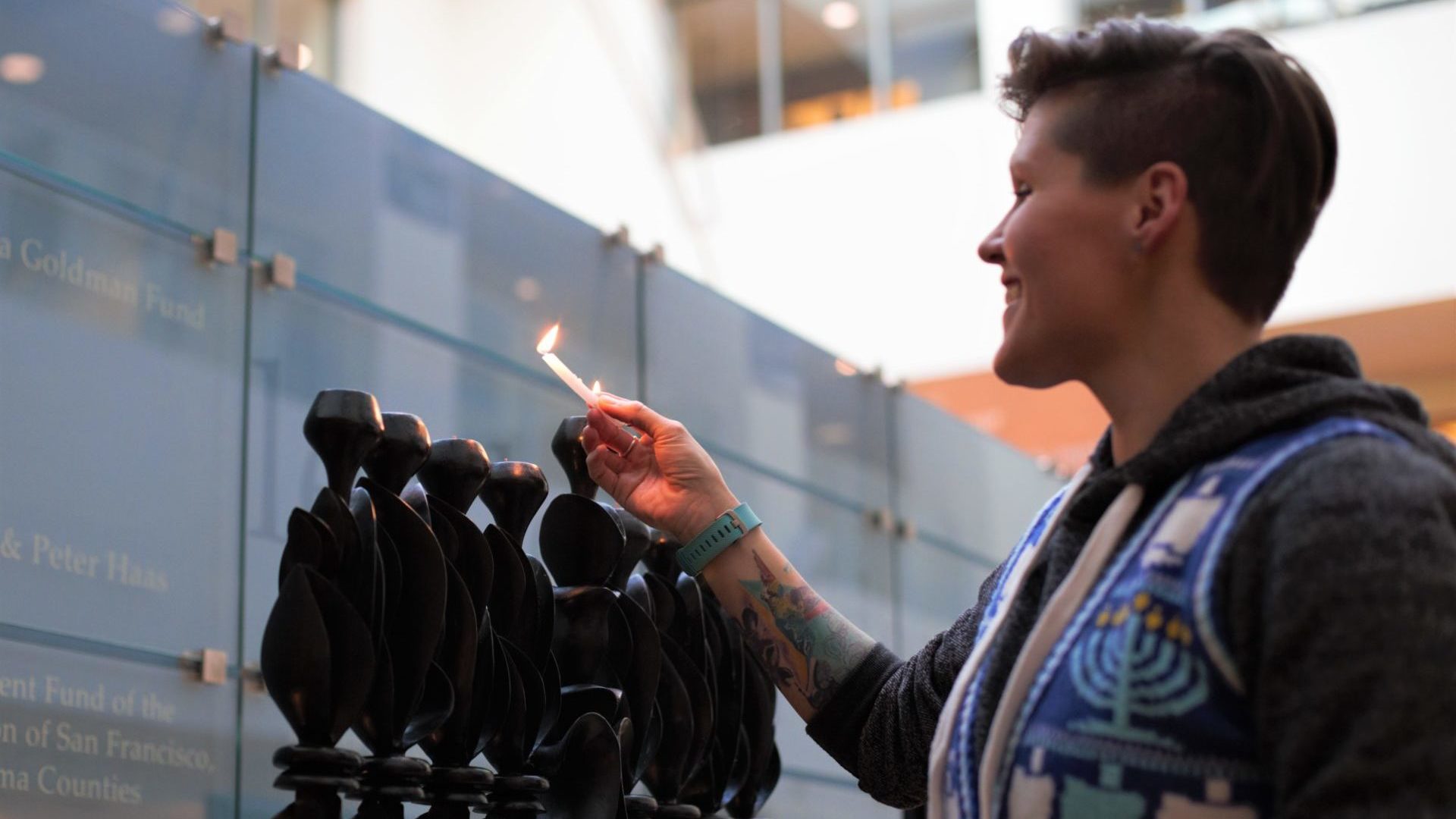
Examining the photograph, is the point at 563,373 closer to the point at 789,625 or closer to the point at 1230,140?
the point at 789,625

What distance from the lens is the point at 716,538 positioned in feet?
5.35

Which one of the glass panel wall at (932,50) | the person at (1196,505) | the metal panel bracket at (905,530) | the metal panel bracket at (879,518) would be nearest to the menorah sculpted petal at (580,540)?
the person at (1196,505)

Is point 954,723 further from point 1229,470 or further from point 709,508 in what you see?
point 709,508

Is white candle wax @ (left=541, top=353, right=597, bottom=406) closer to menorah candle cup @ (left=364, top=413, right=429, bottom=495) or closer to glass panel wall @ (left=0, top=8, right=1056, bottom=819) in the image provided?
menorah candle cup @ (left=364, top=413, right=429, bottom=495)

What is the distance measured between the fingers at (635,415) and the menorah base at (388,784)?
0.37m

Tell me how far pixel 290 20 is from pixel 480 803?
8.33 meters

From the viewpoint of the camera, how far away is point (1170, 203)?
48.0 inches

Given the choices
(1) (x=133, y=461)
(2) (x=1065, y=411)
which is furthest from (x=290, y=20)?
(1) (x=133, y=461)

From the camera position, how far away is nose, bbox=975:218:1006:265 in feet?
4.48

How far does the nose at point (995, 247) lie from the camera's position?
1.37 metres

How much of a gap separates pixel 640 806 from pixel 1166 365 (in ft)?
2.70

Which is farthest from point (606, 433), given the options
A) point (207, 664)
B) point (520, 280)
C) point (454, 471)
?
point (520, 280)

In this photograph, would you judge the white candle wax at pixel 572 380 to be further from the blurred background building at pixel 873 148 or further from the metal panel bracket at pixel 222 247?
the blurred background building at pixel 873 148

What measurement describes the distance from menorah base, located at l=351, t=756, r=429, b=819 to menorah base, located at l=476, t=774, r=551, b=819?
0.36 feet
